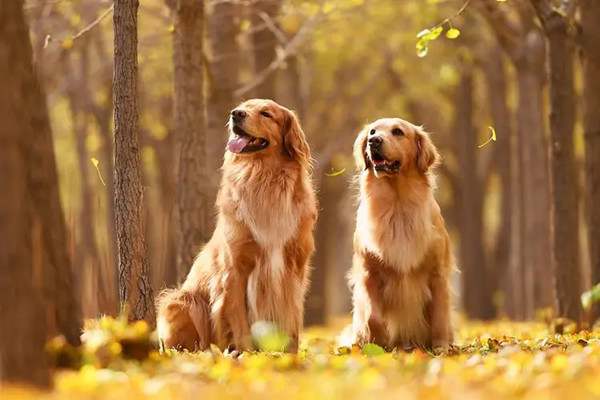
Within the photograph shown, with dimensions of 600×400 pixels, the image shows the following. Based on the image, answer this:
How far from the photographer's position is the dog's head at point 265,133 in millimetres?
8547

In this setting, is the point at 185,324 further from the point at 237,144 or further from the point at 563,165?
the point at 563,165

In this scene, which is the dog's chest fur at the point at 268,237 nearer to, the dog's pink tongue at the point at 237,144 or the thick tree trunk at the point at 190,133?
the dog's pink tongue at the point at 237,144

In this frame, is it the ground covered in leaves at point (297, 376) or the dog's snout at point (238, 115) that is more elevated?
the dog's snout at point (238, 115)

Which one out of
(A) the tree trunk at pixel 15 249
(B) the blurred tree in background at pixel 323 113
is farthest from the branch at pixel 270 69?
(A) the tree trunk at pixel 15 249

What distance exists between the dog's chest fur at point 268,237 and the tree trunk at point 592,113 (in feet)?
11.5

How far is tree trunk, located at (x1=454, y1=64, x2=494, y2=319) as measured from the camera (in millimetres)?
20453

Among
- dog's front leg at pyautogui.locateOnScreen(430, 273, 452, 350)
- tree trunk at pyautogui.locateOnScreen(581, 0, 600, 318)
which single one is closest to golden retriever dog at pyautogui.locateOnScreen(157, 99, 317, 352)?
dog's front leg at pyautogui.locateOnScreen(430, 273, 452, 350)

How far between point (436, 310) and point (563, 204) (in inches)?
89.2

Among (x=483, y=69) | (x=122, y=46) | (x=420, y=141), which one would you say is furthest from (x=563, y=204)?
(x=483, y=69)

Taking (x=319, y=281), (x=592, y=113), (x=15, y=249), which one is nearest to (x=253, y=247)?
(x=15, y=249)

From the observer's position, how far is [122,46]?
7.04 m

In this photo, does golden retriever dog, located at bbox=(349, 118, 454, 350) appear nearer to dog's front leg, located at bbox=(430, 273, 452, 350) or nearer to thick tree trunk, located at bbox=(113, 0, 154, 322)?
dog's front leg, located at bbox=(430, 273, 452, 350)

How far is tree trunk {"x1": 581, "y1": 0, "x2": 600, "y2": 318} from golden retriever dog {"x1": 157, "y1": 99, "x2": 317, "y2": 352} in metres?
3.23

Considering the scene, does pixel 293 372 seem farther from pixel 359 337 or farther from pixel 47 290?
pixel 359 337
